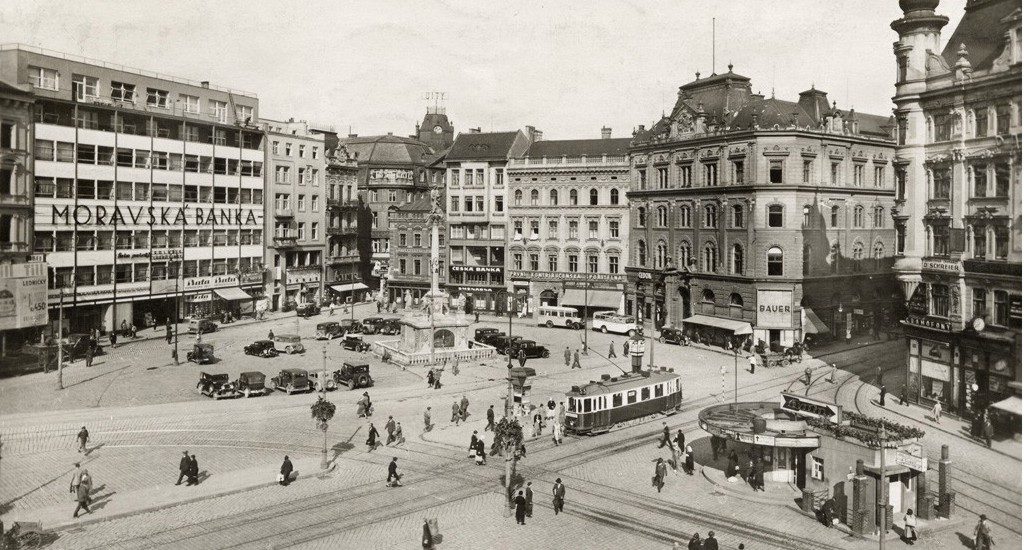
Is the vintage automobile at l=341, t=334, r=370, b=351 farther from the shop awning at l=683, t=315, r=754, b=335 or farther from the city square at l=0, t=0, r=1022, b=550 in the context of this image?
the shop awning at l=683, t=315, r=754, b=335

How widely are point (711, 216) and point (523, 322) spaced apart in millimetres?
23007

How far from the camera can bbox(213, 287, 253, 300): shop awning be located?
75.5 m

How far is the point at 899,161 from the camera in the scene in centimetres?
4109

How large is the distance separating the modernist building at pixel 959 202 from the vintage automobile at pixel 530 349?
84.6ft

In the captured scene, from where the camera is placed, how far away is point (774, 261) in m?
63.9

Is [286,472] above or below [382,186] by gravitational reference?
below

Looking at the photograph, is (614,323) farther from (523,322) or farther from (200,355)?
(200,355)

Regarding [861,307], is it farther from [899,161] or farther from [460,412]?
[460,412]

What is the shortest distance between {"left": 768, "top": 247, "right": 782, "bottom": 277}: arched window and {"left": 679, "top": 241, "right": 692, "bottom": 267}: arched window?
8.51m

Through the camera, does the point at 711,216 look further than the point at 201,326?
Yes

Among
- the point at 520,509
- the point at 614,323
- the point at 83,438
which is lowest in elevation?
the point at 520,509

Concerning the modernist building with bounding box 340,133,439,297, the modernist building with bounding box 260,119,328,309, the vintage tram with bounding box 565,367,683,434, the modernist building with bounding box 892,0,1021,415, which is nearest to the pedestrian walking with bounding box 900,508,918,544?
the modernist building with bounding box 892,0,1021,415

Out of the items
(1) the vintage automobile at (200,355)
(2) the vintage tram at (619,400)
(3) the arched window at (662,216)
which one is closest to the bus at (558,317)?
(3) the arched window at (662,216)

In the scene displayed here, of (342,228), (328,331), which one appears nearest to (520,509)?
(328,331)
